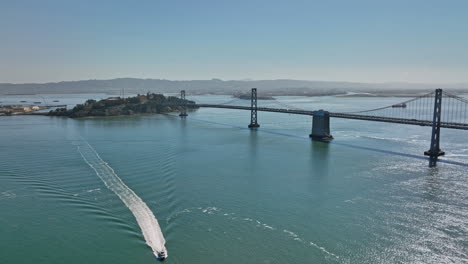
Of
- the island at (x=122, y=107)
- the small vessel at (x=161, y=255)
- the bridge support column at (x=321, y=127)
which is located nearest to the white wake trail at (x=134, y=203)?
the small vessel at (x=161, y=255)

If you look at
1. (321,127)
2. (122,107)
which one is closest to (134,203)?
(321,127)

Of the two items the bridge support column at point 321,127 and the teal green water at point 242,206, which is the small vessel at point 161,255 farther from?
the bridge support column at point 321,127

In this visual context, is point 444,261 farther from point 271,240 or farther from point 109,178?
point 109,178

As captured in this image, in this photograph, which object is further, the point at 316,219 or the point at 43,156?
the point at 43,156

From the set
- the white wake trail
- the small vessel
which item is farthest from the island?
the small vessel

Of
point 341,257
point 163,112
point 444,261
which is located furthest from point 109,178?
point 163,112

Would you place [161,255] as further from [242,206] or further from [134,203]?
[242,206]

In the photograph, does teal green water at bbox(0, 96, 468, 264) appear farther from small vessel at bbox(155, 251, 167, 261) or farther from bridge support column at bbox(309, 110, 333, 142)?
bridge support column at bbox(309, 110, 333, 142)
